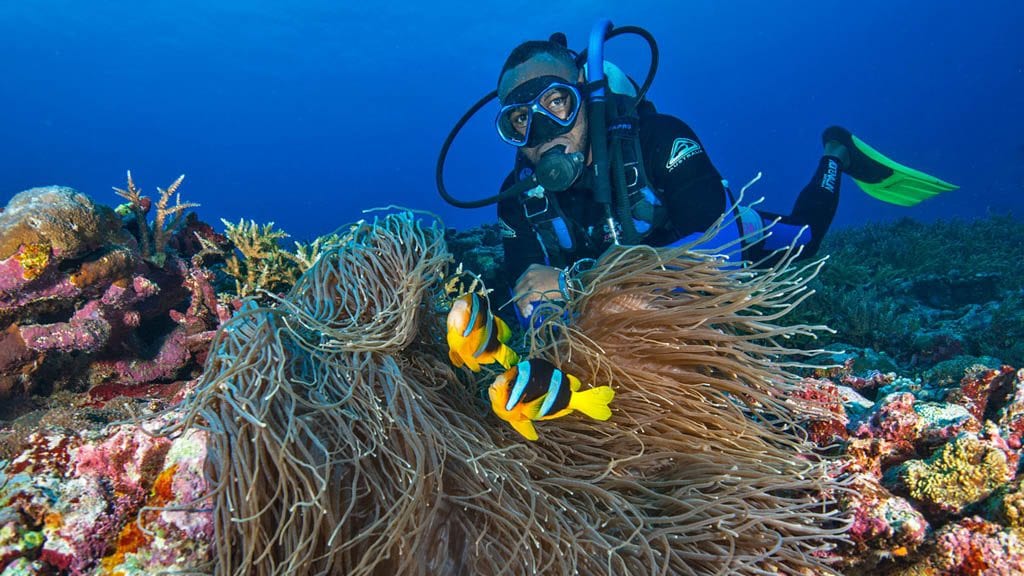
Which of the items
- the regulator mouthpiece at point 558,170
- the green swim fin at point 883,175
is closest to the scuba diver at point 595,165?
the regulator mouthpiece at point 558,170

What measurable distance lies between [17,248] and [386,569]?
2.56m

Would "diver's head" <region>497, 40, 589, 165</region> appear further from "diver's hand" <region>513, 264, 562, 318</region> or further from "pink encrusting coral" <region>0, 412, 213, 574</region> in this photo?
"pink encrusting coral" <region>0, 412, 213, 574</region>

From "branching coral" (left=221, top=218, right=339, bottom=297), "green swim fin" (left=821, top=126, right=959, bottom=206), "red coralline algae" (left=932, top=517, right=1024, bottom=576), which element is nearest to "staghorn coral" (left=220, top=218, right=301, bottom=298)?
"branching coral" (left=221, top=218, right=339, bottom=297)

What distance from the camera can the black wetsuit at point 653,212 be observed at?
3.95 metres

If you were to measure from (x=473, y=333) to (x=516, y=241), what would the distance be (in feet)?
9.60

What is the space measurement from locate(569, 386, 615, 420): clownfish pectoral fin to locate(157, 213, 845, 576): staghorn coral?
0.22 metres

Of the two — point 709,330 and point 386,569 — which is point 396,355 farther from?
point 709,330

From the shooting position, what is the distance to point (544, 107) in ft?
12.9

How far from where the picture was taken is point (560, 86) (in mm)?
3916

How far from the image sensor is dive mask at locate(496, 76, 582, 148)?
394 centimetres

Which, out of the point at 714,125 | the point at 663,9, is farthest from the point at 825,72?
the point at 663,9

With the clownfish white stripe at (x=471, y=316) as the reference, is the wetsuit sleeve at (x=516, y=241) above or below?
above

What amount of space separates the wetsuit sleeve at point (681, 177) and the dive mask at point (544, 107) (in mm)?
Result: 705

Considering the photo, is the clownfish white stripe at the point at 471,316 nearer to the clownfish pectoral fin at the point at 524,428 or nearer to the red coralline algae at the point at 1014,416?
the clownfish pectoral fin at the point at 524,428
